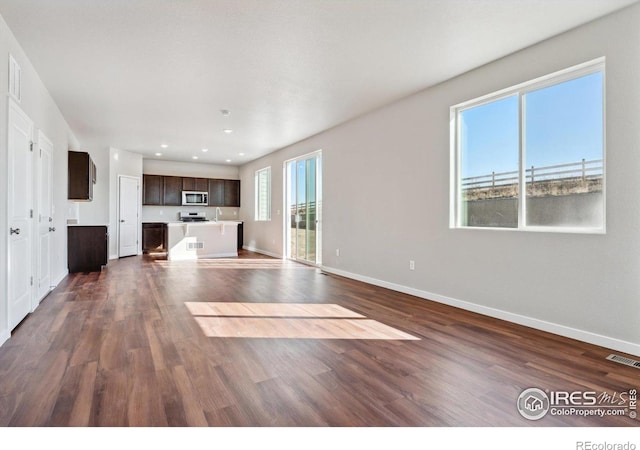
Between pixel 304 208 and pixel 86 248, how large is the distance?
4151 mm

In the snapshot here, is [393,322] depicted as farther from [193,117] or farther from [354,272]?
[193,117]

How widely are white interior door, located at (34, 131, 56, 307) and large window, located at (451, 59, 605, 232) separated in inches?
191

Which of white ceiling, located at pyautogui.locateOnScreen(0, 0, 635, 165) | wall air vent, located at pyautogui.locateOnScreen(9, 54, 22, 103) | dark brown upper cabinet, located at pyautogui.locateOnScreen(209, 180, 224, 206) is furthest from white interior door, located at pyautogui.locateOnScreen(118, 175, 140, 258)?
wall air vent, located at pyautogui.locateOnScreen(9, 54, 22, 103)

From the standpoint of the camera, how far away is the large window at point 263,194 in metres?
9.12

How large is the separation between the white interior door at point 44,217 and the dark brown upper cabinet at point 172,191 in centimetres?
499

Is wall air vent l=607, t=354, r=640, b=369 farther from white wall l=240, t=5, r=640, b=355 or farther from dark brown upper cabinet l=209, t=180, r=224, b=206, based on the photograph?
dark brown upper cabinet l=209, t=180, r=224, b=206

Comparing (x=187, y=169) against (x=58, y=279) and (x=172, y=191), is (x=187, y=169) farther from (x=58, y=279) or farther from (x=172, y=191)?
(x=58, y=279)

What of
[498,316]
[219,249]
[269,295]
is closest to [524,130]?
[498,316]

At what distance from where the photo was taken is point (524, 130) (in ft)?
11.1

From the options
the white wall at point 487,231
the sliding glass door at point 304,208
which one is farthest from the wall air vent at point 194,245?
the white wall at point 487,231

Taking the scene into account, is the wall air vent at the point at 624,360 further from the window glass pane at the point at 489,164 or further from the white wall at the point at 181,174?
the white wall at the point at 181,174

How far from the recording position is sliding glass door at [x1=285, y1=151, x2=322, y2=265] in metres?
6.96

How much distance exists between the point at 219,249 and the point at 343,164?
4.31 metres

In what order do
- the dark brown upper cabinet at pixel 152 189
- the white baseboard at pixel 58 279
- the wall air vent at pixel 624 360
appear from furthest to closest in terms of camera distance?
1. the dark brown upper cabinet at pixel 152 189
2. the white baseboard at pixel 58 279
3. the wall air vent at pixel 624 360
